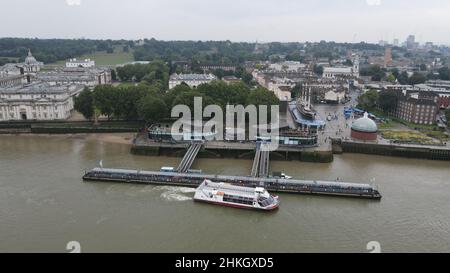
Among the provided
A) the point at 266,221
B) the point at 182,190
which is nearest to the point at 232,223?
the point at 266,221

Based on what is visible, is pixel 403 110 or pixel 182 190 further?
pixel 403 110

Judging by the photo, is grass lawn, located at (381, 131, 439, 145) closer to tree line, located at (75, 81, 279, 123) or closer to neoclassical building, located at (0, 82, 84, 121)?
tree line, located at (75, 81, 279, 123)

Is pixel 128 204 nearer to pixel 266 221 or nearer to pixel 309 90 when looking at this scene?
pixel 266 221

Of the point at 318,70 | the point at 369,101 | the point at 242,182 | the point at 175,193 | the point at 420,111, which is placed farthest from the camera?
the point at 318,70

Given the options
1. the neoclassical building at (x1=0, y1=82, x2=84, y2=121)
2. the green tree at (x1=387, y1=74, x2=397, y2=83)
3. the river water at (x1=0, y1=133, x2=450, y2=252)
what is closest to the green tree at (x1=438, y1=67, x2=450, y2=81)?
the green tree at (x1=387, y1=74, x2=397, y2=83)

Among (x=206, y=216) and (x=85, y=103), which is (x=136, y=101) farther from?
(x=206, y=216)

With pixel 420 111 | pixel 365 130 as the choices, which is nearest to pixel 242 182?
pixel 365 130

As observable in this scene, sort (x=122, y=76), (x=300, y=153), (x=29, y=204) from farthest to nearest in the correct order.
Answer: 1. (x=122, y=76)
2. (x=300, y=153)
3. (x=29, y=204)
